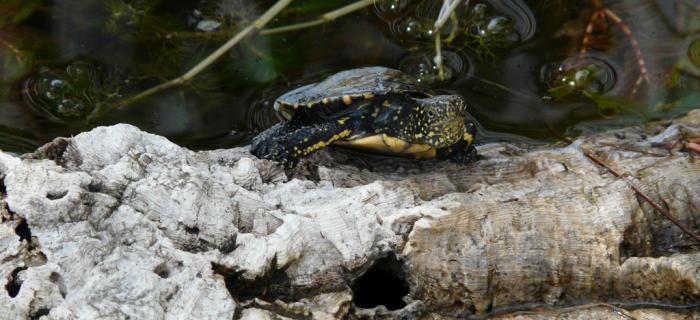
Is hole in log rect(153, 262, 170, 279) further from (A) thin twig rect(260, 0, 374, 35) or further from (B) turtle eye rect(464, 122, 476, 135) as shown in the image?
(A) thin twig rect(260, 0, 374, 35)

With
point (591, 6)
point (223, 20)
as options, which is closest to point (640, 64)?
point (591, 6)

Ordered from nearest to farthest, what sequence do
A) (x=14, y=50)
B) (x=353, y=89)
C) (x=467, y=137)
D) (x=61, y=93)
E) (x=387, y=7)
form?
(x=353, y=89), (x=467, y=137), (x=61, y=93), (x=14, y=50), (x=387, y=7)

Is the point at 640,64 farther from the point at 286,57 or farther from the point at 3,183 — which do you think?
the point at 3,183

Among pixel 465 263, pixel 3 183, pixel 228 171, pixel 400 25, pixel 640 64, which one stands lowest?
pixel 3 183

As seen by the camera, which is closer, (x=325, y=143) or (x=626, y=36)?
(x=325, y=143)

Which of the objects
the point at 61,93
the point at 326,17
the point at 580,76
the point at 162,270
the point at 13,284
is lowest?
the point at 61,93

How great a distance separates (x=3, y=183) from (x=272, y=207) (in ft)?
2.47

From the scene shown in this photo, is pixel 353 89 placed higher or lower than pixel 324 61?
higher

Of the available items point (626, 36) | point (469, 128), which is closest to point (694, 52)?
point (626, 36)

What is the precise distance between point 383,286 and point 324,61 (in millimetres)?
1749

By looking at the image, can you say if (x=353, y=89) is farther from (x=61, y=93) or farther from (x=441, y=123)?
(x=61, y=93)

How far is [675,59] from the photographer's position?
3.50m

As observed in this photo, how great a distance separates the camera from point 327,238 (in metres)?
1.99

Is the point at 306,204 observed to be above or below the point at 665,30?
below
